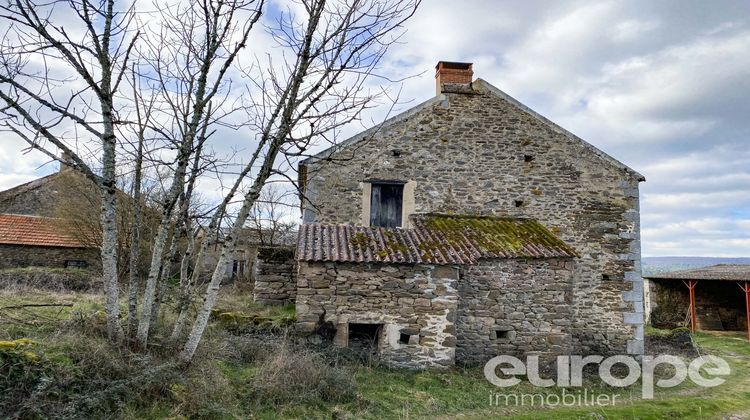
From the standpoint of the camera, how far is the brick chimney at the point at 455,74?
37.8 feet

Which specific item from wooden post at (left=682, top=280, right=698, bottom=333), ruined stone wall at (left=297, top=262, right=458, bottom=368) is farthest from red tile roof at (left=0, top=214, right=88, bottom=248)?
wooden post at (left=682, top=280, right=698, bottom=333)

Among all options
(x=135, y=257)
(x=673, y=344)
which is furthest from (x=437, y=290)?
(x=673, y=344)

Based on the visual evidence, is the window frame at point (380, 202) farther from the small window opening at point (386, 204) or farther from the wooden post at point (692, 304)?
the wooden post at point (692, 304)

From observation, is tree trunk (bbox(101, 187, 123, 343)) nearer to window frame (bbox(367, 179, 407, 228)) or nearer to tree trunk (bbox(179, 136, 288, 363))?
tree trunk (bbox(179, 136, 288, 363))

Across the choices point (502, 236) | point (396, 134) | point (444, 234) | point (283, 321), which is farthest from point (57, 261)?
point (502, 236)

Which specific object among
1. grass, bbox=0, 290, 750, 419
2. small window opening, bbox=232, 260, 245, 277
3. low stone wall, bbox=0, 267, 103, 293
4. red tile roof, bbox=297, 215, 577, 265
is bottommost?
grass, bbox=0, 290, 750, 419

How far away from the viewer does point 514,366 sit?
8.45 m

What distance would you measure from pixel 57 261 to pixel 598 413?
17.7m

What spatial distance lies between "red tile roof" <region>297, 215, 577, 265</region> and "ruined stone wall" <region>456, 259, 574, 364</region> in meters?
0.33

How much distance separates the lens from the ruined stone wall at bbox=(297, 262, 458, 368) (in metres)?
7.91

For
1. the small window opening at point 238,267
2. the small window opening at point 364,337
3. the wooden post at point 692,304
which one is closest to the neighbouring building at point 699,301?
the wooden post at point 692,304

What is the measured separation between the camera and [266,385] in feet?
19.0

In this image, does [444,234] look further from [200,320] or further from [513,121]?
[200,320]

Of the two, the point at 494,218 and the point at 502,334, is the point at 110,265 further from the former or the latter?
the point at 494,218
